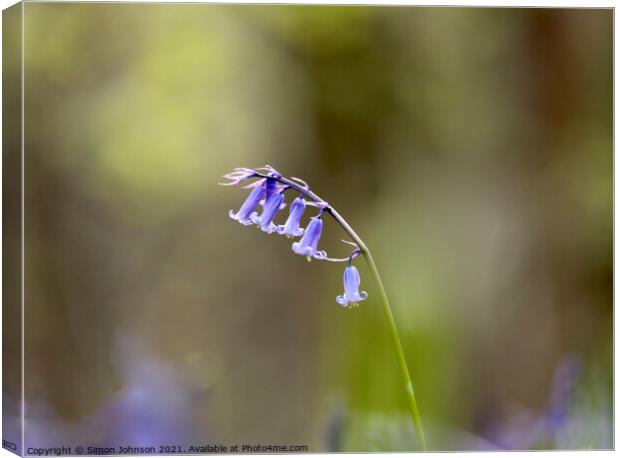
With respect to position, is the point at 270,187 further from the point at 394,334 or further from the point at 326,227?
the point at 394,334

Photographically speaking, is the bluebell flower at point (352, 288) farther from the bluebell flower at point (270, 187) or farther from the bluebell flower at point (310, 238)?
the bluebell flower at point (270, 187)

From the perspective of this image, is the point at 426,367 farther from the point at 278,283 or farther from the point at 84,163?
the point at 84,163

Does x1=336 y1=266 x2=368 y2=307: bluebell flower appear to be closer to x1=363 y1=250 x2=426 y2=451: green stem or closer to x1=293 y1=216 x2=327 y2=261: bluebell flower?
x1=363 y1=250 x2=426 y2=451: green stem

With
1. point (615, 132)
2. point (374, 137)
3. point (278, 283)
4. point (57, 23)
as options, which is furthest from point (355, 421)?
point (57, 23)

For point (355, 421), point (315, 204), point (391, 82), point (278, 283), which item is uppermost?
point (391, 82)

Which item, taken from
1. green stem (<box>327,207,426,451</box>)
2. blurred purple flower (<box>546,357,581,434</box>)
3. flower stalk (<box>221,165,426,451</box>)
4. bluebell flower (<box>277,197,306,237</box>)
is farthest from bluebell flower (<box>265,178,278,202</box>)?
blurred purple flower (<box>546,357,581,434</box>)

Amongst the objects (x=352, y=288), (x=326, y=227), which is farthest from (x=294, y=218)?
(x=352, y=288)

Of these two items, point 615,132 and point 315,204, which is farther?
point 615,132

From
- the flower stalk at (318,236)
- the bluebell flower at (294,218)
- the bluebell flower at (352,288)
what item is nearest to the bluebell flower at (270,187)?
the flower stalk at (318,236)

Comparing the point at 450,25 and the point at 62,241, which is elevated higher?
the point at 450,25
